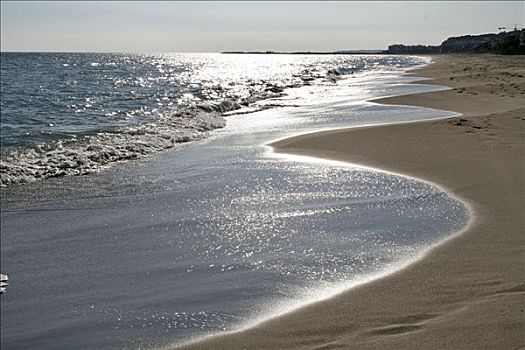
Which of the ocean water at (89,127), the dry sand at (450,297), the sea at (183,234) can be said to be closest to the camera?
the dry sand at (450,297)

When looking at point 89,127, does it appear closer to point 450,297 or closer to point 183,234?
point 183,234

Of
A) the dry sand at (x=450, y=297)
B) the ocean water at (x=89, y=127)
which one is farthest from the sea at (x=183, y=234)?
the dry sand at (x=450, y=297)

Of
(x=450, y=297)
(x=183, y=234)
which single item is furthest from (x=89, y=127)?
(x=450, y=297)

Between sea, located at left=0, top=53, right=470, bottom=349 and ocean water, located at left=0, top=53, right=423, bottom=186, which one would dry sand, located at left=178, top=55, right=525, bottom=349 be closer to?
sea, located at left=0, top=53, right=470, bottom=349

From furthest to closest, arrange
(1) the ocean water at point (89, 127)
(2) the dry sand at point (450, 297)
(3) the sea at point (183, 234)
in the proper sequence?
1. (1) the ocean water at point (89, 127)
2. (3) the sea at point (183, 234)
3. (2) the dry sand at point (450, 297)

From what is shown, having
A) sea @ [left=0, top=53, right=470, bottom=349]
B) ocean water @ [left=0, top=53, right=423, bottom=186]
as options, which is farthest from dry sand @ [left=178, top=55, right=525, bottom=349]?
ocean water @ [left=0, top=53, right=423, bottom=186]

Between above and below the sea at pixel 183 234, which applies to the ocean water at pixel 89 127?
above

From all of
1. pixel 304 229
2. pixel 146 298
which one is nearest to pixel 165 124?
pixel 304 229

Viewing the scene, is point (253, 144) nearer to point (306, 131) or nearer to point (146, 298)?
point (306, 131)

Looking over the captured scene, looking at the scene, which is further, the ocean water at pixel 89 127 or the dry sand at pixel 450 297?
the ocean water at pixel 89 127

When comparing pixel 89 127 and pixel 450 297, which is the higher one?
pixel 89 127

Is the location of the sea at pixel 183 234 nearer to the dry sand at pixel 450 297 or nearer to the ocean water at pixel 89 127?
A: the ocean water at pixel 89 127

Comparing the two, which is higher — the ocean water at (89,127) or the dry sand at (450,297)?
the ocean water at (89,127)

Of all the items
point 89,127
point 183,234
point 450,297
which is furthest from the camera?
point 89,127
